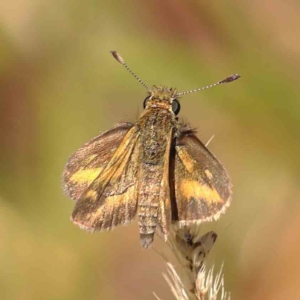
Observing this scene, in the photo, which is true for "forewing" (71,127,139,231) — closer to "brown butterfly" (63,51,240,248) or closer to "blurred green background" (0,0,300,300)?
"brown butterfly" (63,51,240,248)

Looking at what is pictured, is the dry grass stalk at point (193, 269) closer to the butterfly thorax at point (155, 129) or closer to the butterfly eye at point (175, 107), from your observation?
the butterfly thorax at point (155, 129)

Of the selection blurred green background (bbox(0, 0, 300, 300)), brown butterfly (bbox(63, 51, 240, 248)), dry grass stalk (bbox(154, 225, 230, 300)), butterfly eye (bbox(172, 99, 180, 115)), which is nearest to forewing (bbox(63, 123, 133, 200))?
Result: brown butterfly (bbox(63, 51, 240, 248))

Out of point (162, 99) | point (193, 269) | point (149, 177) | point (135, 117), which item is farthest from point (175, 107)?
point (135, 117)

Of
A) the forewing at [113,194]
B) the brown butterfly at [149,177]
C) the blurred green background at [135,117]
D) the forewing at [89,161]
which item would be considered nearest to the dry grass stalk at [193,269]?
the brown butterfly at [149,177]

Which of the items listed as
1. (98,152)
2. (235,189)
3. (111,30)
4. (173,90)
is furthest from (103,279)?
(111,30)

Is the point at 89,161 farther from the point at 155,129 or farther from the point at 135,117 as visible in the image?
the point at 135,117

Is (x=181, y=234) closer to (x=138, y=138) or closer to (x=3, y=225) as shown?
(x=138, y=138)
